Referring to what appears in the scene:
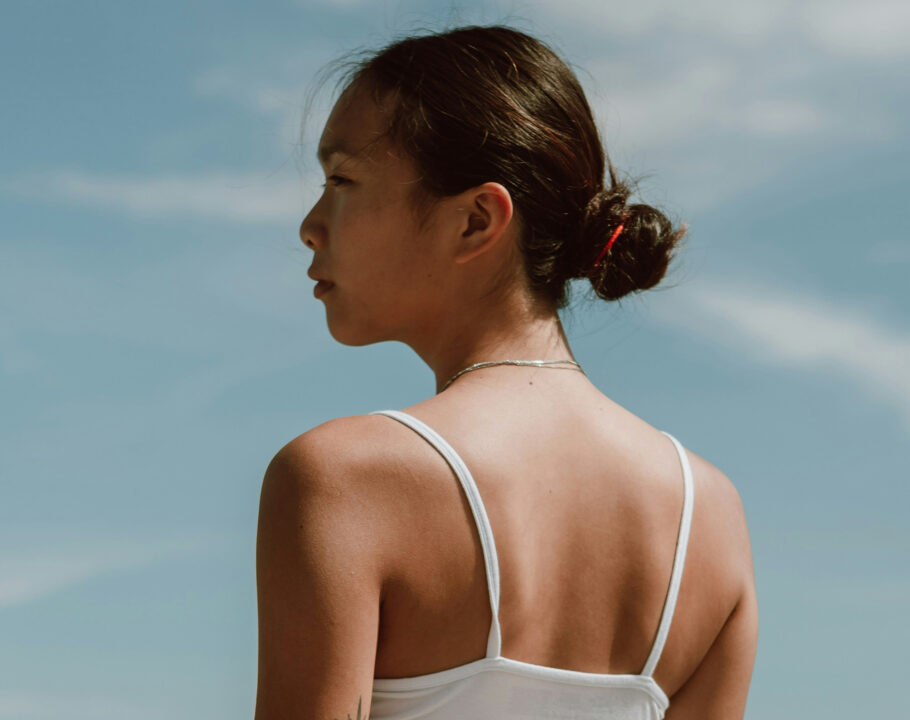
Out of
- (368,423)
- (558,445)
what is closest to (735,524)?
(558,445)

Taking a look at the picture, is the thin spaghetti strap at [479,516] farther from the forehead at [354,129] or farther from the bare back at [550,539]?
the forehead at [354,129]

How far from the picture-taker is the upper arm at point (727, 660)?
2580 millimetres

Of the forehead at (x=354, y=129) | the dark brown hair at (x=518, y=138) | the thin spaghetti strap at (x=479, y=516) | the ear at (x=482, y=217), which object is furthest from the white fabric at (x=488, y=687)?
the forehead at (x=354, y=129)

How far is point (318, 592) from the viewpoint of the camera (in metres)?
2.06

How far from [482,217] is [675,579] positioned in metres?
0.82

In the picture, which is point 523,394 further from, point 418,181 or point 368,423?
point 418,181

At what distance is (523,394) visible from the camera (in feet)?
7.59

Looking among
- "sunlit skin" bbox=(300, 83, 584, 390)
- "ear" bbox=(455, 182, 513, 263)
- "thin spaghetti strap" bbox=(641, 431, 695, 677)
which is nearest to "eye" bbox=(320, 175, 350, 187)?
"sunlit skin" bbox=(300, 83, 584, 390)

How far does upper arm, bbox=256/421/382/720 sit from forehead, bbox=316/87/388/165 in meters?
0.72

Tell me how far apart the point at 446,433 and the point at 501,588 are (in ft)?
0.97

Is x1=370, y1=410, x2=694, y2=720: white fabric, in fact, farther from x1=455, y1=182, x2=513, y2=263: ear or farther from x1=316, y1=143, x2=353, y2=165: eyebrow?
x1=316, y1=143, x2=353, y2=165: eyebrow

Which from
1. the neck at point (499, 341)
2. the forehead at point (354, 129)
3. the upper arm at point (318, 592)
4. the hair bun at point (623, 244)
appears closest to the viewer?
the upper arm at point (318, 592)

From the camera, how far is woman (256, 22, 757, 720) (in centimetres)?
209

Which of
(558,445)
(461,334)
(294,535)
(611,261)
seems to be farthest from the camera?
(611,261)
